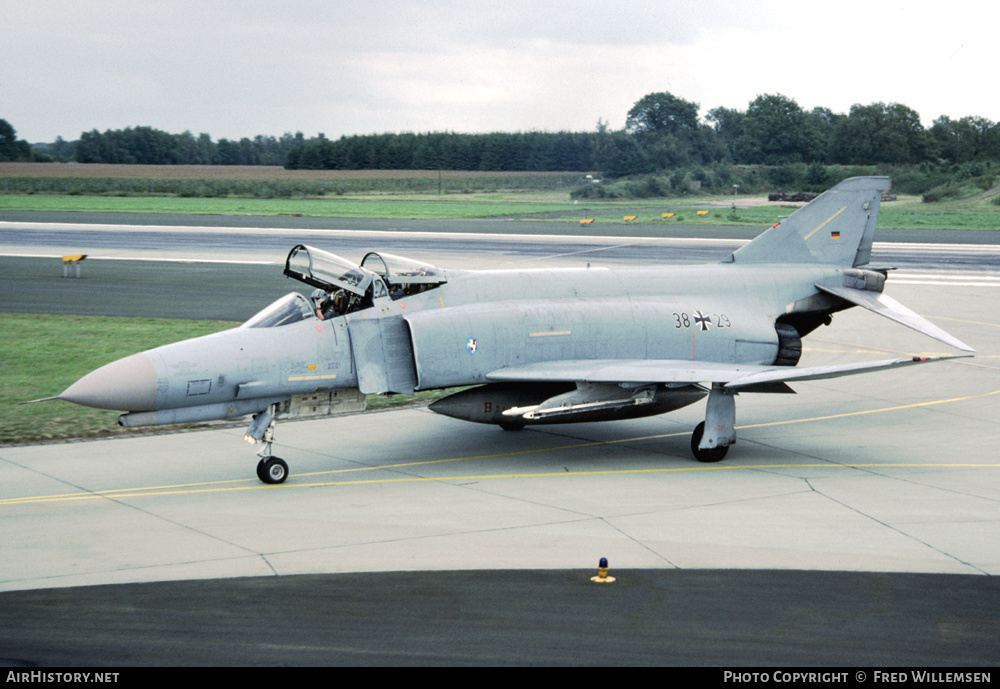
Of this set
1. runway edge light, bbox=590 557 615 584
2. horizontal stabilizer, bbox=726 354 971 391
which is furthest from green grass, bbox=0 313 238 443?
horizontal stabilizer, bbox=726 354 971 391

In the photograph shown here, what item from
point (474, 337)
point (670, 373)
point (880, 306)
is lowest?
point (670, 373)

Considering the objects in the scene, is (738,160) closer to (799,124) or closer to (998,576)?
(799,124)

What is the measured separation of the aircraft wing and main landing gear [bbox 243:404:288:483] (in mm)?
3179

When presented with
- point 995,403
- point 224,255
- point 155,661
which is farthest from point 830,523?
point 224,255

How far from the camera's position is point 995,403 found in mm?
18094

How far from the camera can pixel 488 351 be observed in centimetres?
1405

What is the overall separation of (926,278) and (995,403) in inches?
824

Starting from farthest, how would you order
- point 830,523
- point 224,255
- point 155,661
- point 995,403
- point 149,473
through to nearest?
point 224,255
point 995,403
point 149,473
point 830,523
point 155,661

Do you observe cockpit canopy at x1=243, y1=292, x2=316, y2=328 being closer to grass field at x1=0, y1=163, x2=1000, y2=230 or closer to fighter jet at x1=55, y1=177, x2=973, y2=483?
fighter jet at x1=55, y1=177, x2=973, y2=483

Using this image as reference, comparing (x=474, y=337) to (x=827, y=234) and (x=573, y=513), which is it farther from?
(x=827, y=234)

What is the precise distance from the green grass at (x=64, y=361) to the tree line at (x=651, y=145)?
299ft

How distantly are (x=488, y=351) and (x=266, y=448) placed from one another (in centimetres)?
342

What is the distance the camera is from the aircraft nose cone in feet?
38.3

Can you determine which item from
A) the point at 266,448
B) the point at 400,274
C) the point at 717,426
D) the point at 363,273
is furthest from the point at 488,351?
the point at 717,426
